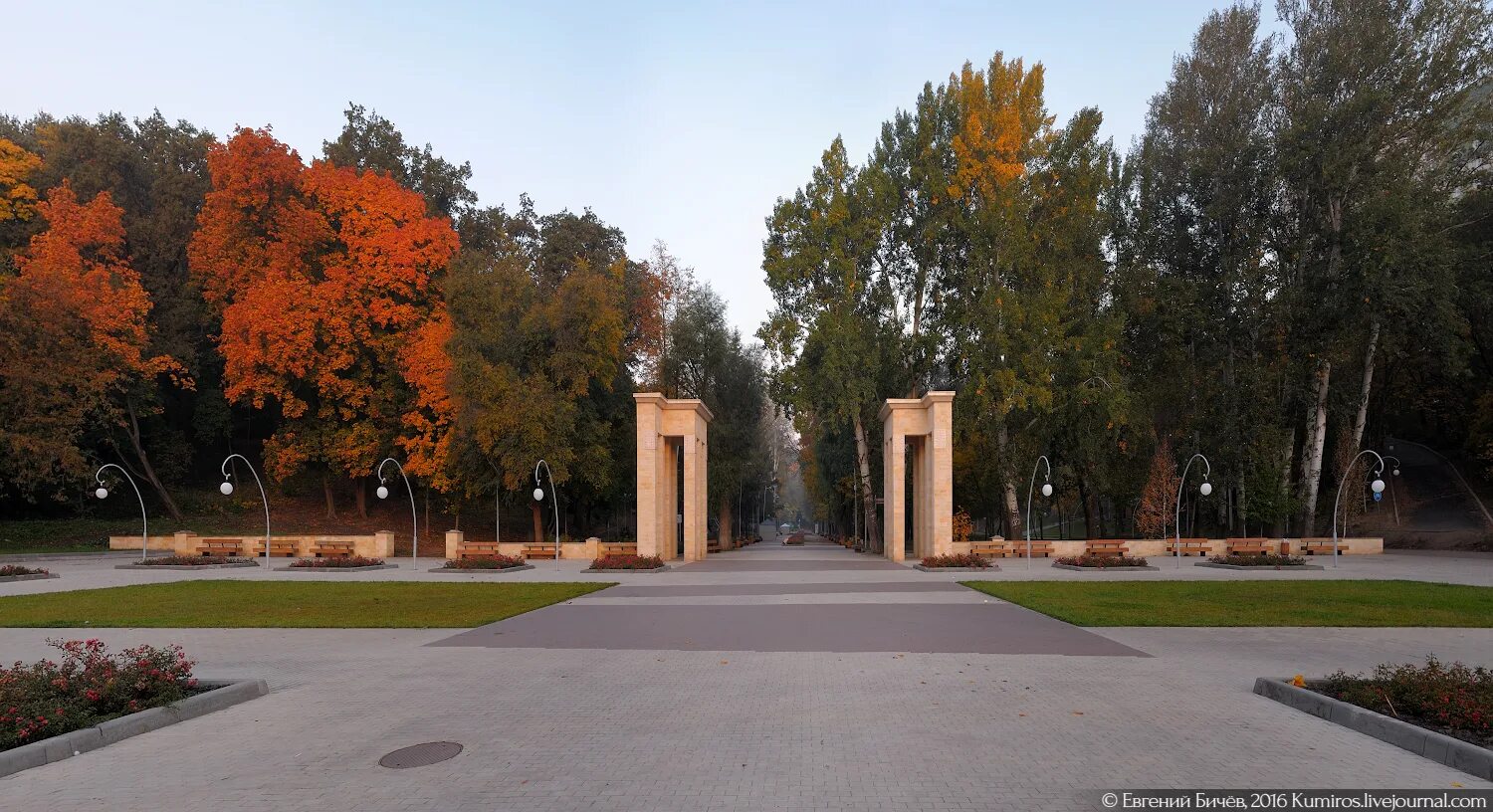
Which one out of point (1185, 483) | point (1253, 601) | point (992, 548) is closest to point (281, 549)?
point (992, 548)

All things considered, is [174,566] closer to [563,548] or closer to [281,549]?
[281,549]

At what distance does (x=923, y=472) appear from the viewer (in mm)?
31609

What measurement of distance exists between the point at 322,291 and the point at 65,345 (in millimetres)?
9399

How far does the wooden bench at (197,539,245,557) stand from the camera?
30062 mm

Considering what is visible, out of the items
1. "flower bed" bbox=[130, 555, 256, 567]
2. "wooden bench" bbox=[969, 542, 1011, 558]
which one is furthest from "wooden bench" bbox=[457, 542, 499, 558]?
"wooden bench" bbox=[969, 542, 1011, 558]

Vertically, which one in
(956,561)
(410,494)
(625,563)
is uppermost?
(410,494)

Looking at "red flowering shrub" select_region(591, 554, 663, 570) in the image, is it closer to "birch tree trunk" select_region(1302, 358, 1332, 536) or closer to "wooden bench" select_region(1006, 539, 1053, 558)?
"wooden bench" select_region(1006, 539, 1053, 558)

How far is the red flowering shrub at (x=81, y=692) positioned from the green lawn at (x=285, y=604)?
18.6 feet

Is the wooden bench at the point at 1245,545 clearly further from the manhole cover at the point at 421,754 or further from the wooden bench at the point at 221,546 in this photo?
the wooden bench at the point at 221,546

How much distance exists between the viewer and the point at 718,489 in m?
38.7

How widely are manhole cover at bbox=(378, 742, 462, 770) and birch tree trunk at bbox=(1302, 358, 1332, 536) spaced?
116ft

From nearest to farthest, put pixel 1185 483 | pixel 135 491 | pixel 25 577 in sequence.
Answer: pixel 25 577 < pixel 135 491 < pixel 1185 483

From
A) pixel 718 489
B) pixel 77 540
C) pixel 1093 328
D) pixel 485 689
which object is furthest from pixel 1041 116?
pixel 77 540

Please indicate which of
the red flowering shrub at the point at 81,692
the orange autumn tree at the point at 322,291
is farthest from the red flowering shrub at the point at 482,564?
the red flowering shrub at the point at 81,692
